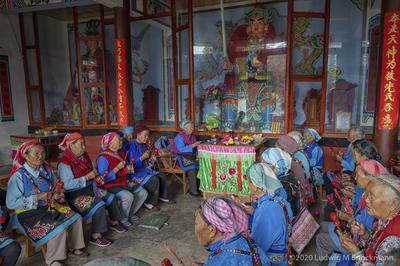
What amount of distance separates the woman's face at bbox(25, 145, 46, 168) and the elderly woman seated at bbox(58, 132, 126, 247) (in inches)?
12.1

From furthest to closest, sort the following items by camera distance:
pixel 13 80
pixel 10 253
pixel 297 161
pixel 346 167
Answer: pixel 13 80, pixel 346 167, pixel 297 161, pixel 10 253

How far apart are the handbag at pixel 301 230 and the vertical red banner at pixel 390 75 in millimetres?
2476

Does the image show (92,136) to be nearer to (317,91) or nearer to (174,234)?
(174,234)

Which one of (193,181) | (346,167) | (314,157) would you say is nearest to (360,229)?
(346,167)

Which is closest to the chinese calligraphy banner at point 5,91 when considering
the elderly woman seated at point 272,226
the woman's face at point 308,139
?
the woman's face at point 308,139

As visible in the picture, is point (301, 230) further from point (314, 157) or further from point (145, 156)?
point (145, 156)

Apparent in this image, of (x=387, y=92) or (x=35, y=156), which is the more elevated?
(x=387, y=92)

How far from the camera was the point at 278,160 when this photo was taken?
2420 millimetres

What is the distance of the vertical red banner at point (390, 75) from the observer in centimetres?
382

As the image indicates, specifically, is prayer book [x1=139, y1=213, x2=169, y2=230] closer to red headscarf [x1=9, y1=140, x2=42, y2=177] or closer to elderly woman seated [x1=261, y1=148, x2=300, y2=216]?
red headscarf [x1=9, y1=140, x2=42, y2=177]

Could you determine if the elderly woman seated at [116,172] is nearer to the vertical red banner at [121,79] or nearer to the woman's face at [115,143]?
the woman's face at [115,143]

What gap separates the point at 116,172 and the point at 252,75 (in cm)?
373

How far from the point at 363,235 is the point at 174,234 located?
6.59 ft

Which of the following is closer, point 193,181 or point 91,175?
point 91,175
